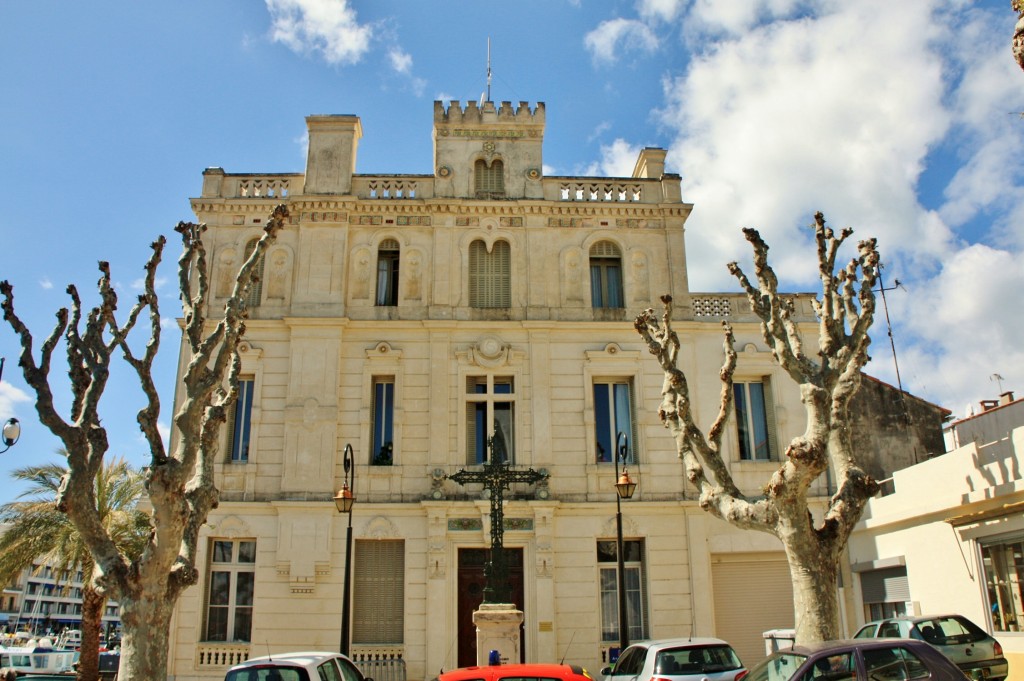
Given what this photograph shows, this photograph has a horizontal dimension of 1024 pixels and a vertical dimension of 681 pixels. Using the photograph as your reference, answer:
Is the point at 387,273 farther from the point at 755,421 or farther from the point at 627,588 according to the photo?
the point at 755,421

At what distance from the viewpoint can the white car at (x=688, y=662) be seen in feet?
40.8

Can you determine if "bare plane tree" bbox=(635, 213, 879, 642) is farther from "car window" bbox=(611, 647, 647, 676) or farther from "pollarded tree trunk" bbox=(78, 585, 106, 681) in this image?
"pollarded tree trunk" bbox=(78, 585, 106, 681)

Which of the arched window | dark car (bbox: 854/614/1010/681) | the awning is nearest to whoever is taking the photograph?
dark car (bbox: 854/614/1010/681)

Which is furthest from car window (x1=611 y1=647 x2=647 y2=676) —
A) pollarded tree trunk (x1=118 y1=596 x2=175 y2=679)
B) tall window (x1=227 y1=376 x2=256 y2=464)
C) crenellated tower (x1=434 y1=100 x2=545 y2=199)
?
crenellated tower (x1=434 y1=100 x2=545 y2=199)

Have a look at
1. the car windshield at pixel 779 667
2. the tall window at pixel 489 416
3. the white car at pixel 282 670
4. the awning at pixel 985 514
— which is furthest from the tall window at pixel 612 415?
the car windshield at pixel 779 667

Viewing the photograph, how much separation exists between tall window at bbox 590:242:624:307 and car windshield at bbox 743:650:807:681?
14337 millimetres

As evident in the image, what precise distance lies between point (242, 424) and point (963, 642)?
17232mm

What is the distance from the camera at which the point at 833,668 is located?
916 cm

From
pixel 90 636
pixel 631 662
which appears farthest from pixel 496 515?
pixel 90 636

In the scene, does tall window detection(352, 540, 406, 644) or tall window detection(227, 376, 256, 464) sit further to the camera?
tall window detection(227, 376, 256, 464)

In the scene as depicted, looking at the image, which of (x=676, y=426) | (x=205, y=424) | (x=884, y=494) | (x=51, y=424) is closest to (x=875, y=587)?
(x=884, y=494)

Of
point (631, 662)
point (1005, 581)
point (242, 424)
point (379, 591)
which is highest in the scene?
point (242, 424)

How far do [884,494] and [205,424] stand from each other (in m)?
16.6

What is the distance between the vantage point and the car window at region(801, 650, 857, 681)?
9.08m
